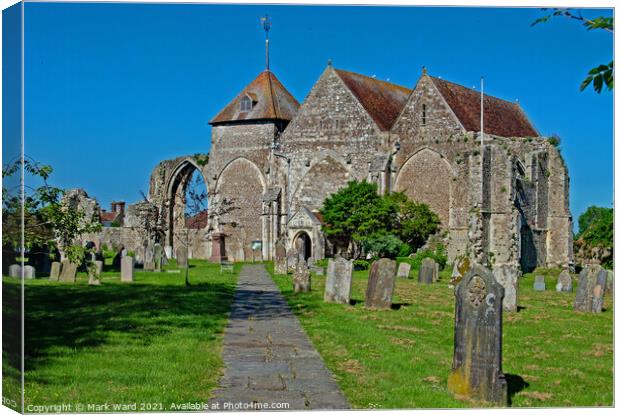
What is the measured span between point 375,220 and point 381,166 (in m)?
3.96

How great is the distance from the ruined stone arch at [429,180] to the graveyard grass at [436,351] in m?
21.2

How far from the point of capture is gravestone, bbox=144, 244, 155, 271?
107 feet

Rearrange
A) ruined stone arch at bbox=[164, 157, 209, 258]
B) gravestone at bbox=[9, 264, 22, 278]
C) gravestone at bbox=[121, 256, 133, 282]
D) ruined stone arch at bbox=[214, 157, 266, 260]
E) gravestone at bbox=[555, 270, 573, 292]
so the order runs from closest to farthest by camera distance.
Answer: gravestone at bbox=[9, 264, 22, 278] < gravestone at bbox=[121, 256, 133, 282] < gravestone at bbox=[555, 270, 573, 292] < ruined stone arch at bbox=[214, 157, 266, 260] < ruined stone arch at bbox=[164, 157, 209, 258]

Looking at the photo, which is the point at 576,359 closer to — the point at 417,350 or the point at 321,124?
the point at 417,350

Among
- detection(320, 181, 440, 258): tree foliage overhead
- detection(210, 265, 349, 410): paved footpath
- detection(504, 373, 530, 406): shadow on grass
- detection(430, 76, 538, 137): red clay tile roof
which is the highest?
detection(430, 76, 538, 137): red clay tile roof

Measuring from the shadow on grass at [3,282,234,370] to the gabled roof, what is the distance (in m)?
27.1

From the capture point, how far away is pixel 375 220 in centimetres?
3988

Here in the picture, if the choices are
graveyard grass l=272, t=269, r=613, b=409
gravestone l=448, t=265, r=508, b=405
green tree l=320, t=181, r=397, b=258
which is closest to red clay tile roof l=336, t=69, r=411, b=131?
green tree l=320, t=181, r=397, b=258

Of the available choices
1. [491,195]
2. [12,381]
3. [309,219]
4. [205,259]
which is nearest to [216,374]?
[12,381]

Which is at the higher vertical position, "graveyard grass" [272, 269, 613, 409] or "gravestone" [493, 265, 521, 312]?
"gravestone" [493, 265, 521, 312]

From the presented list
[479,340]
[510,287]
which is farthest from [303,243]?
[479,340]

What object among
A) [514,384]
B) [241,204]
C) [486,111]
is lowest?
[514,384]

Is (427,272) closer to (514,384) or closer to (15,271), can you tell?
(514,384)

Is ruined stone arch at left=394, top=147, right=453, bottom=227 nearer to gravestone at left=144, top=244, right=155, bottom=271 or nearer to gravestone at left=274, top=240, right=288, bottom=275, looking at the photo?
gravestone at left=274, top=240, right=288, bottom=275
